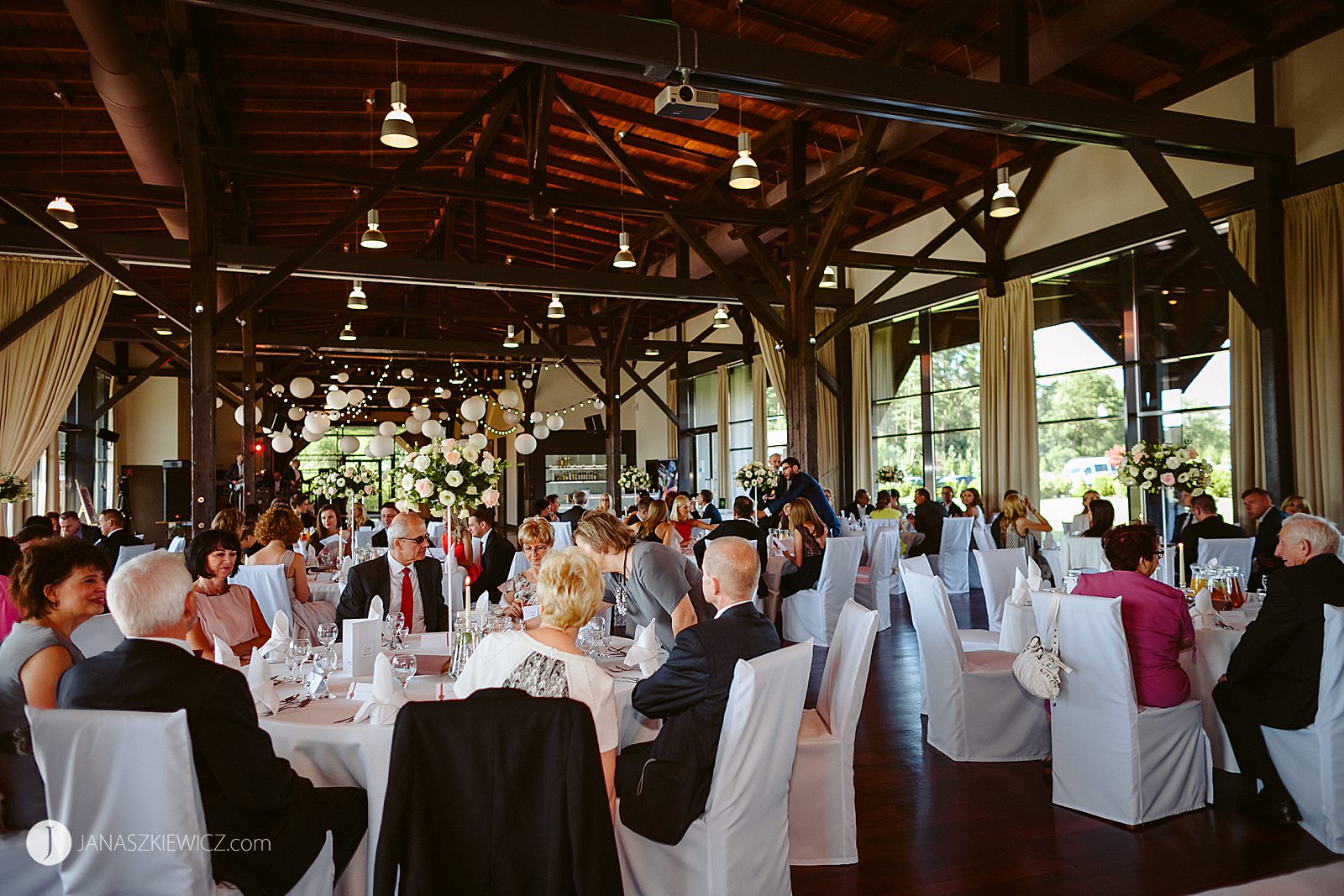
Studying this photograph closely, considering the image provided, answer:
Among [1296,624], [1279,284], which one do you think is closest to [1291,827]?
[1296,624]

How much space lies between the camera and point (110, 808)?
210cm

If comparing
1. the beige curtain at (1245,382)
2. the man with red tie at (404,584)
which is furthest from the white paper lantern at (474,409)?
the beige curtain at (1245,382)

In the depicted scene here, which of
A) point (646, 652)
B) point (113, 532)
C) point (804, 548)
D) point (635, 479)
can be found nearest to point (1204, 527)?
point (804, 548)

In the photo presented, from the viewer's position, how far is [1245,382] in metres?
8.68

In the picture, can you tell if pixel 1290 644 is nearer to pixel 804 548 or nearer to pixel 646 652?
pixel 646 652

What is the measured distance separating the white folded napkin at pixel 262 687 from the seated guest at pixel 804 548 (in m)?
4.86

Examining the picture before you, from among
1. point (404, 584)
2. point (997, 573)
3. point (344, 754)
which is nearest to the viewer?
point (344, 754)

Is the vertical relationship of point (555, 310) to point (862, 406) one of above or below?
above

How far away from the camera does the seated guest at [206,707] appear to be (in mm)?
2168

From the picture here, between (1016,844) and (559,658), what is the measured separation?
2161mm

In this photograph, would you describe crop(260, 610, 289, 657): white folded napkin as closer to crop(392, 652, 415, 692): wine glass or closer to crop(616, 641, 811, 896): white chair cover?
crop(392, 652, 415, 692): wine glass

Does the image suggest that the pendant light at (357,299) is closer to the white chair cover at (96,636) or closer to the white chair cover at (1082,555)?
the white chair cover at (96,636)

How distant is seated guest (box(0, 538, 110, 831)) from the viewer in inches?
95.5

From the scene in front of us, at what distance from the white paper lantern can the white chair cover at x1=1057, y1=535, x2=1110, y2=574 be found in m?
5.75
